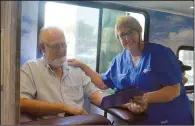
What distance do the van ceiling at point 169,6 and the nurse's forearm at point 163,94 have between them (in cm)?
33

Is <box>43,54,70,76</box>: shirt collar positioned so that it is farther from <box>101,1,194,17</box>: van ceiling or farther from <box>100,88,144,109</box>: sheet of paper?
<box>101,1,194,17</box>: van ceiling

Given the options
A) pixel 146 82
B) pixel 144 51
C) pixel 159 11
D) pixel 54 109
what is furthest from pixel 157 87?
pixel 54 109

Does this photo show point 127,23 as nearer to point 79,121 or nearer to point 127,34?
point 127,34

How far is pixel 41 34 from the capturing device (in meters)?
0.88

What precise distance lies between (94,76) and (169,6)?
48 cm

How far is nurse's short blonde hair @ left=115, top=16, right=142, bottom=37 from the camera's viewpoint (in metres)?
0.94

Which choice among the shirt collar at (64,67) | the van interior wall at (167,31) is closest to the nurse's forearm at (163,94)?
the van interior wall at (167,31)

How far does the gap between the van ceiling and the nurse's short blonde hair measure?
7cm

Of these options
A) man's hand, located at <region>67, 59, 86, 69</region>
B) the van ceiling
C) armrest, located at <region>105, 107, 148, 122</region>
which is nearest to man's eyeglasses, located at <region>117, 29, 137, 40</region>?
the van ceiling

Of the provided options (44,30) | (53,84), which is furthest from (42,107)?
(44,30)

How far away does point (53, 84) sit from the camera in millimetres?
961

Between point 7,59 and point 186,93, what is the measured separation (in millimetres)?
778

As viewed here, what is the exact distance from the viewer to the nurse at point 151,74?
0.93m

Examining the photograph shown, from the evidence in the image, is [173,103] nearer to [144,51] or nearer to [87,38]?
[144,51]
